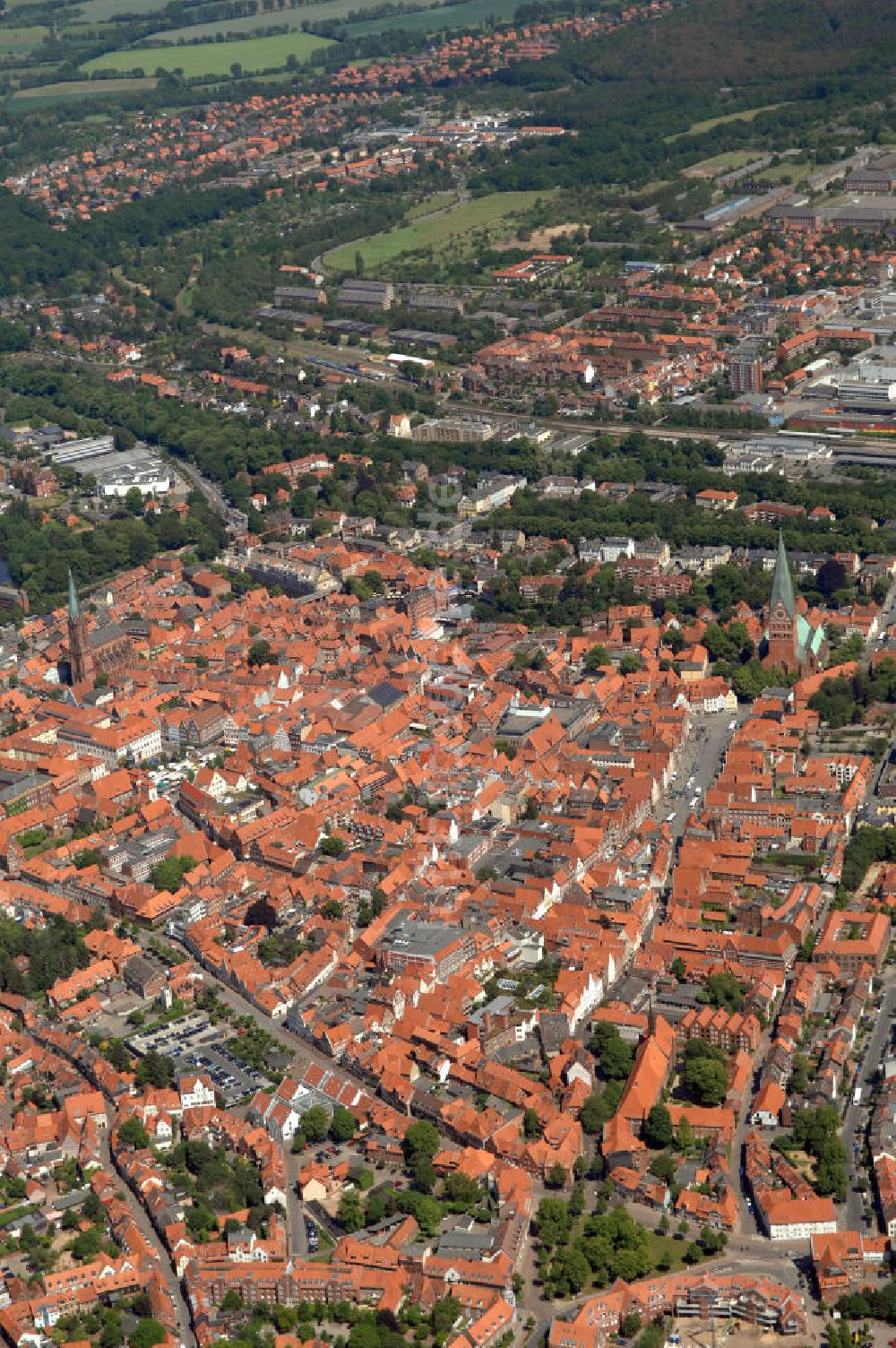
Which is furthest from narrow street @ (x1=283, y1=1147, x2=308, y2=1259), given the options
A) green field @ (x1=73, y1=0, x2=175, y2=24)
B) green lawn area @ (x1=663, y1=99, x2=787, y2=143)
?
green field @ (x1=73, y1=0, x2=175, y2=24)

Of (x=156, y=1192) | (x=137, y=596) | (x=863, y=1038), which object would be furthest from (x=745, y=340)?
(x=156, y=1192)

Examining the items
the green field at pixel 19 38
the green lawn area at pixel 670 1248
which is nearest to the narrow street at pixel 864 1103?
the green lawn area at pixel 670 1248

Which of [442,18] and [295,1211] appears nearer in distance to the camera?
[295,1211]

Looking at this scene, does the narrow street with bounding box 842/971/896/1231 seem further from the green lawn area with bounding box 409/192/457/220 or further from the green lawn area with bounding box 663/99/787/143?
the green lawn area with bounding box 663/99/787/143

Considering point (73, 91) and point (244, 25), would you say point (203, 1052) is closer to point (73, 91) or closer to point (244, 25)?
point (73, 91)

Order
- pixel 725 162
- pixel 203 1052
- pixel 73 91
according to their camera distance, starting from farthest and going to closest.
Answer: pixel 73 91 → pixel 725 162 → pixel 203 1052

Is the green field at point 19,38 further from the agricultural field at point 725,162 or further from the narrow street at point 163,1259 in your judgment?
the narrow street at point 163,1259

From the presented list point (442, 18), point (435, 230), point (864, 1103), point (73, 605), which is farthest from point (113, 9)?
point (864, 1103)
